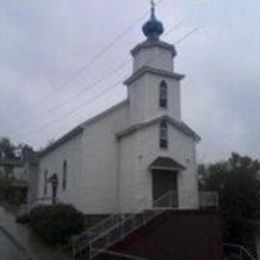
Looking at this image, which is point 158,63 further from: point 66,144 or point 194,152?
point 66,144

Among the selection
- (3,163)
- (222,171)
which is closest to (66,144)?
(222,171)

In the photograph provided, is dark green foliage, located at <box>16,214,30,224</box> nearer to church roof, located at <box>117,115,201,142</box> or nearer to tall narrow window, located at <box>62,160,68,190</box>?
tall narrow window, located at <box>62,160,68,190</box>

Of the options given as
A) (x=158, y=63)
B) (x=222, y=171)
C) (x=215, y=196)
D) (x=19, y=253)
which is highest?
(x=158, y=63)

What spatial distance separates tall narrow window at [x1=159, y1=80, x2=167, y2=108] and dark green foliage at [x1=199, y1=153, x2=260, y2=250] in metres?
6.59

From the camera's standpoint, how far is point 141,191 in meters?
30.6

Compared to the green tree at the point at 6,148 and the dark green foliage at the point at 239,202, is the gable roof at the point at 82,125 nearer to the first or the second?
the dark green foliage at the point at 239,202

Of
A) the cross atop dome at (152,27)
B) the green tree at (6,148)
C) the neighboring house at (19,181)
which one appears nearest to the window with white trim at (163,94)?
the cross atop dome at (152,27)

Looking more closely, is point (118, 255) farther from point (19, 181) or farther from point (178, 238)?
point (19, 181)

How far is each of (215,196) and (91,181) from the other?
800cm

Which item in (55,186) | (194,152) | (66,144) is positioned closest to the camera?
(194,152)

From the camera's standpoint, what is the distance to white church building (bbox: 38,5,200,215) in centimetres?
3134

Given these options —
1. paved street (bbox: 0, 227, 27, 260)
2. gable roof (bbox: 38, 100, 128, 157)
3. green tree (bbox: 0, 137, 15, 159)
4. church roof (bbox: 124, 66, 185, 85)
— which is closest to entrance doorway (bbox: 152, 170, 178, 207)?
gable roof (bbox: 38, 100, 128, 157)

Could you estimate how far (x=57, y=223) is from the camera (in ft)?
88.7

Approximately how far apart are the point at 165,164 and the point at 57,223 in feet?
26.9
